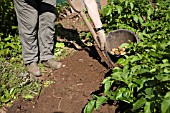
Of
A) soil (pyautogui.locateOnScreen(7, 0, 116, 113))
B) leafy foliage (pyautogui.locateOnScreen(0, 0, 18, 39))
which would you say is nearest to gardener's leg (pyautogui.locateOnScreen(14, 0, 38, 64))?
soil (pyautogui.locateOnScreen(7, 0, 116, 113))

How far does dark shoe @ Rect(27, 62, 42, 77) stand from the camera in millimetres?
3574

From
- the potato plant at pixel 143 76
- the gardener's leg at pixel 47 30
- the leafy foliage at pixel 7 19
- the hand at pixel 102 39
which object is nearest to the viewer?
the potato plant at pixel 143 76

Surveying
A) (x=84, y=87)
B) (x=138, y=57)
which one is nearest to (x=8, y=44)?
(x=84, y=87)

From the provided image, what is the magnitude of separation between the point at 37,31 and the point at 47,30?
15cm

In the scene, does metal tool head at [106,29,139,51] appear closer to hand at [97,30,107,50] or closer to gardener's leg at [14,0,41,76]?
hand at [97,30,107,50]

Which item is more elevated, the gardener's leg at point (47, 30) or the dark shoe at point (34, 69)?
the gardener's leg at point (47, 30)

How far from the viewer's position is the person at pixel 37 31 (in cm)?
325

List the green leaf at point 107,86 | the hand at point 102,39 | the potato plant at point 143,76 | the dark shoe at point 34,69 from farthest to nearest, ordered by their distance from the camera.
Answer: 1. the dark shoe at point 34,69
2. the hand at point 102,39
3. the green leaf at point 107,86
4. the potato plant at point 143,76

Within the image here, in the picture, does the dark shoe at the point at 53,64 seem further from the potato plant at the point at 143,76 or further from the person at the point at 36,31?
the potato plant at the point at 143,76

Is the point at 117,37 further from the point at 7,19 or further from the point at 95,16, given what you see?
the point at 7,19

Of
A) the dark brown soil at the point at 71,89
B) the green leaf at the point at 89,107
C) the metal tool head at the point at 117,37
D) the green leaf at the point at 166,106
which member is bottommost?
the dark brown soil at the point at 71,89

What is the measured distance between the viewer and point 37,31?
3645 millimetres

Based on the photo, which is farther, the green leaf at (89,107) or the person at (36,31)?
the person at (36,31)

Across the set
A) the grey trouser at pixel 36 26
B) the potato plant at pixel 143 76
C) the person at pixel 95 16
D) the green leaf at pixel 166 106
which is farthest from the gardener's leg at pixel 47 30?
the green leaf at pixel 166 106
